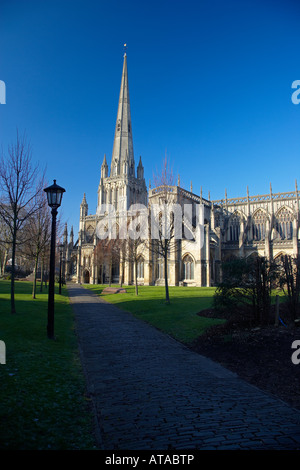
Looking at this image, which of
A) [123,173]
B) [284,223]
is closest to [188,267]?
[284,223]

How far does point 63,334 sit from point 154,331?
3.49m

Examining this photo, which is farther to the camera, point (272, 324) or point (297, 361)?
point (272, 324)

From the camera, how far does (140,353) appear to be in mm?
8516

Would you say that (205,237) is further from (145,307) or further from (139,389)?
(139,389)

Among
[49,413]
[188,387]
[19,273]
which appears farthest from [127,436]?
[19,273]

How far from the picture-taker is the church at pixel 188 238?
40812 millimetres

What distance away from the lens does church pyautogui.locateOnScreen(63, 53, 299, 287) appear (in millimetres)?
40812

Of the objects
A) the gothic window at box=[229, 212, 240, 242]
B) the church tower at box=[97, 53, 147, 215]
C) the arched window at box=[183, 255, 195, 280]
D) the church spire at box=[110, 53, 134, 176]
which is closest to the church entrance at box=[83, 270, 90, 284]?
the church tower at box=[97, 53, 147, 215]

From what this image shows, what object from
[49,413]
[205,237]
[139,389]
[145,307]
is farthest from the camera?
[205,237]

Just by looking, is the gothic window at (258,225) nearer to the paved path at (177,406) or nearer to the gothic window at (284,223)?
the gothic window at (284,223)

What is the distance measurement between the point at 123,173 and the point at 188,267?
42658 mm

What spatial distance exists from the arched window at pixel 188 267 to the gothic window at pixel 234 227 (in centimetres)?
1695

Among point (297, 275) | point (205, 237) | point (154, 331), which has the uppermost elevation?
point (205, 237)

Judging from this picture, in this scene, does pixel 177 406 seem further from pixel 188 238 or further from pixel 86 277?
pixel 86 277
